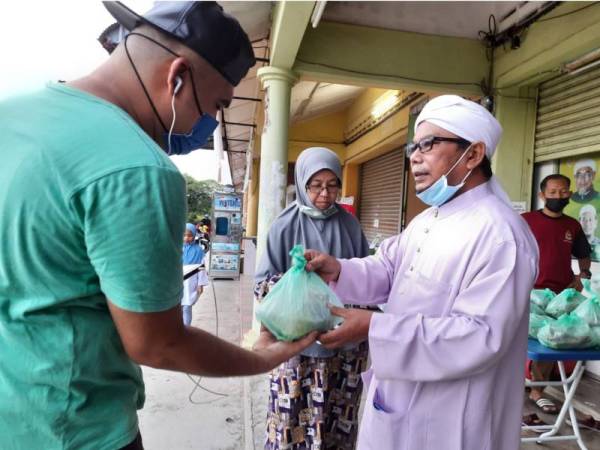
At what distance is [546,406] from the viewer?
12.0ft

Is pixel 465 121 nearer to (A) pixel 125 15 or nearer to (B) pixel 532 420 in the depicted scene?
(A) pixel 125 15

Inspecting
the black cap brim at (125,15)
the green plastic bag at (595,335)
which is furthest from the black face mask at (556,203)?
the black cap brim at (125,15)

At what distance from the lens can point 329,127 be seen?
11242mm

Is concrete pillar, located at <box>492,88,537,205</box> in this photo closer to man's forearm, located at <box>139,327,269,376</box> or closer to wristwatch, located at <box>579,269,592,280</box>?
wristwatch, located at <box>579,269,592,280</box>

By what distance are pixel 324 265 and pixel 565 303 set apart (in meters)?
1.98

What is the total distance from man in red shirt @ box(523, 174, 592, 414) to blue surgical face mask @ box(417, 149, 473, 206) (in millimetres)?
2792

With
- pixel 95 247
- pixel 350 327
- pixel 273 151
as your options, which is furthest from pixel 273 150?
pixel 95 247

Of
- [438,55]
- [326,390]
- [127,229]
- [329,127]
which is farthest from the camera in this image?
[329,127]

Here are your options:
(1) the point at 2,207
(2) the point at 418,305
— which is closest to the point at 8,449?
(1) the point at 2,207

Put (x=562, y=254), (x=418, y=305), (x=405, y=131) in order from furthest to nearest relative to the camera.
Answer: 1. (x=405, y=131)
2. (x=562, y=254)
3. (x=418, y=305)

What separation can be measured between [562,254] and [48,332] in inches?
162

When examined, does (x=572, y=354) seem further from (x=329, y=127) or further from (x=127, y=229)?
(x=329, y=127)

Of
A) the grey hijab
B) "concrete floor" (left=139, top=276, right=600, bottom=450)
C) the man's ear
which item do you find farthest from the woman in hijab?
the man's ear

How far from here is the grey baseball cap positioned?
913 mm
